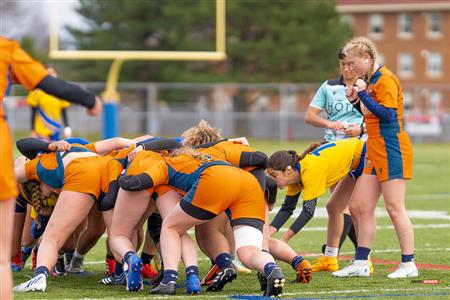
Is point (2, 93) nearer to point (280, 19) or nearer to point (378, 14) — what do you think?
point (280, 19)

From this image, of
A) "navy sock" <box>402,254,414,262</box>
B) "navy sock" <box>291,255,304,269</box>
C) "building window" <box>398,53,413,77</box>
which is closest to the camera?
"navy sock" <box>291,255,304,269</box>

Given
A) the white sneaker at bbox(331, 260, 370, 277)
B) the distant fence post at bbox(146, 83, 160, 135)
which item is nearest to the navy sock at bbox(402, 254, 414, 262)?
the white sneaker at bbox(331, 260, 370, 277)

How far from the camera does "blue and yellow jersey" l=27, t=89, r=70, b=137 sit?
16531 millimetres

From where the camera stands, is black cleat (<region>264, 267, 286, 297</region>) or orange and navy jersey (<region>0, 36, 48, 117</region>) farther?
black cleat (<region>264, 267, 286, 297</region>)

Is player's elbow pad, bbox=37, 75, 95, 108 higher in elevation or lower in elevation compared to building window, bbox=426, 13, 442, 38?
lower

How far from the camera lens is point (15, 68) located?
5391mm

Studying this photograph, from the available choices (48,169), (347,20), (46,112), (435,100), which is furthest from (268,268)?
(435,100)

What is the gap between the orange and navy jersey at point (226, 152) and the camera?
24.3 feet

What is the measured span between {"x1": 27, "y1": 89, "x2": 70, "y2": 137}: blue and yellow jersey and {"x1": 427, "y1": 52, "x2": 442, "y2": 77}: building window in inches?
2099

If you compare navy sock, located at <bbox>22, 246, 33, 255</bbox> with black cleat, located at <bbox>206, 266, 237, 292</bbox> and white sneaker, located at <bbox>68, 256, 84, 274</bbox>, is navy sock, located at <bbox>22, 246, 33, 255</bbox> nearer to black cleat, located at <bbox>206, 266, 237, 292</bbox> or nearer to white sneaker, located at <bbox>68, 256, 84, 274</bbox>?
white sneaker, located at <bbox>68, 256, 84, 274</bbox>

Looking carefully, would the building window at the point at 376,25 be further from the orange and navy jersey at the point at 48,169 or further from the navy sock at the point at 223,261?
the navy sock at the point at 223,261

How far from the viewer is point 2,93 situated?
17.7 feet

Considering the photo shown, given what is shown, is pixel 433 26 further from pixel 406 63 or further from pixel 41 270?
pixel 41 270

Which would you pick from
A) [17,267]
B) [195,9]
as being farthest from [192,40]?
[17,267]
